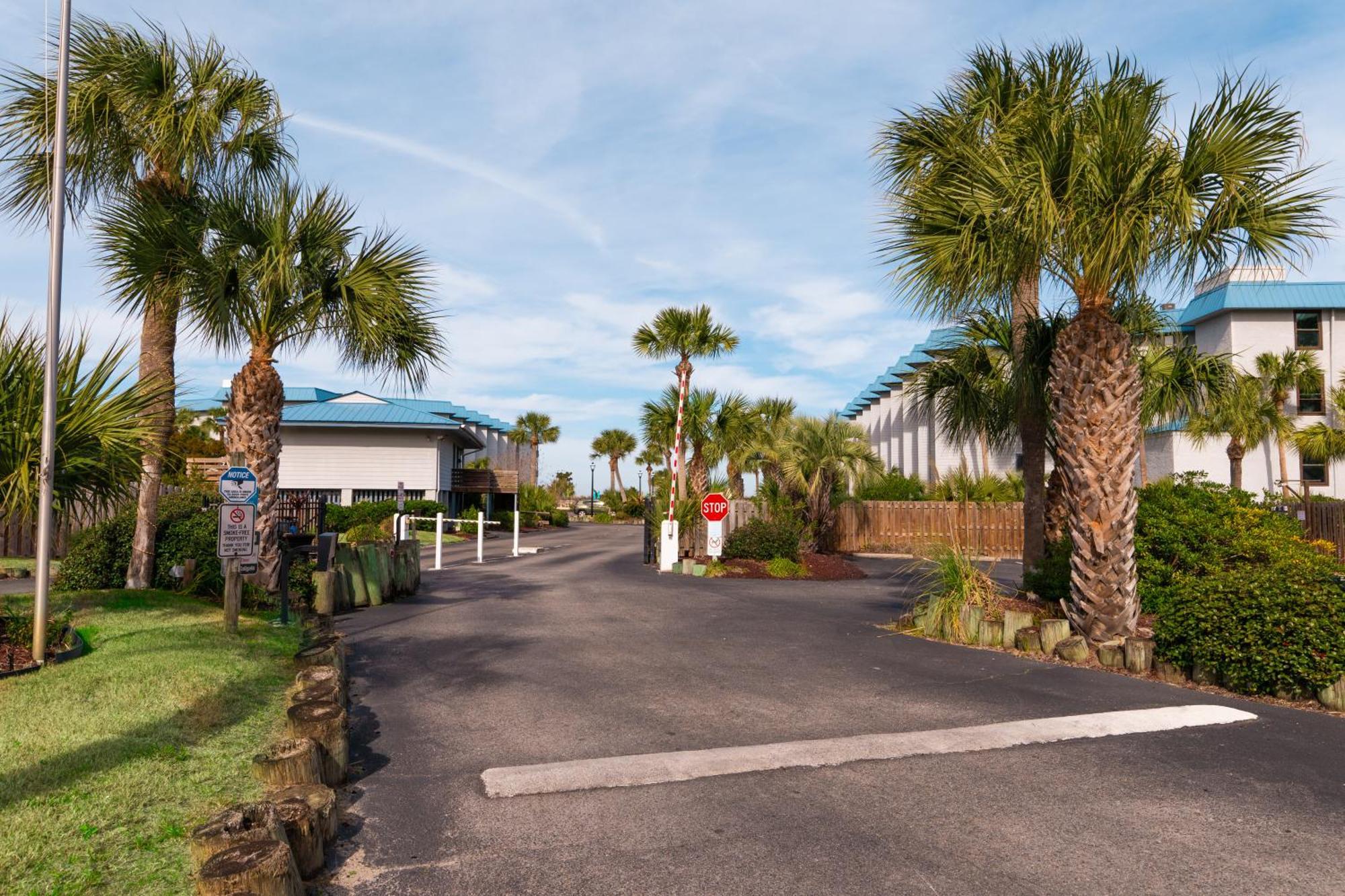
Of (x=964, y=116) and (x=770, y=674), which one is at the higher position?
(x=964, y=116)

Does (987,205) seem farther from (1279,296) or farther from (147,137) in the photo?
(1279,296)

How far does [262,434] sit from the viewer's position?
39.0 feet

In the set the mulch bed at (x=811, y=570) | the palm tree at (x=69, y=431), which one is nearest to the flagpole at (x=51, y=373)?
the palm tree at (x=69, y=431)

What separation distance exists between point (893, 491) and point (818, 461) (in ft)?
31.1

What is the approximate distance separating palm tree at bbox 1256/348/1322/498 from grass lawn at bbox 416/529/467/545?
97.9ft

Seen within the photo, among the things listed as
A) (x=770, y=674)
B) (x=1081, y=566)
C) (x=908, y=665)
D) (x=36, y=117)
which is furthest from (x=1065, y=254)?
(x=36, y=117)

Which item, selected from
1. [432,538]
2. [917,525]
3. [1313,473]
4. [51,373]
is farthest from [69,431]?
[1313,473]

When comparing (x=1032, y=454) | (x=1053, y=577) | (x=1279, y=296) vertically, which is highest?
(x=1279, y=296)

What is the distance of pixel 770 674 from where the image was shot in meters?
8.87

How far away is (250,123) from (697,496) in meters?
15.0

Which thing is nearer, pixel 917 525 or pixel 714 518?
pixel 714 518

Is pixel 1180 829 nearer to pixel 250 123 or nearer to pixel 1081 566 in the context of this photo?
pixel 1081 566

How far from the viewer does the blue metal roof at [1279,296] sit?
32.3 m

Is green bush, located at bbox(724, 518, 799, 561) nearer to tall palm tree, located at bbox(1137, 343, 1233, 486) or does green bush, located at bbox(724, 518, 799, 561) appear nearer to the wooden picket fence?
the wooden picket fence
